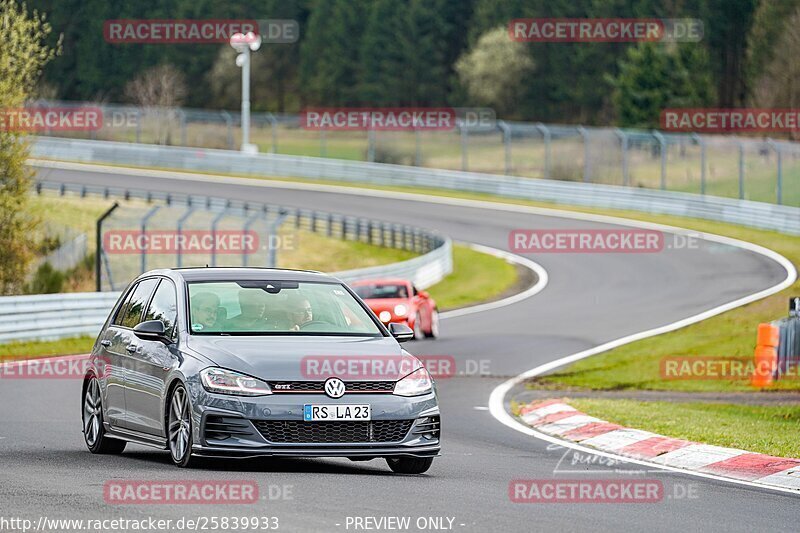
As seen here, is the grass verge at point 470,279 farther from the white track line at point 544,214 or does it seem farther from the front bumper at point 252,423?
the front bumper at point 252,423

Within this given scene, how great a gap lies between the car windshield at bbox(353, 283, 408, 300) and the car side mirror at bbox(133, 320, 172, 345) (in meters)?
16.0

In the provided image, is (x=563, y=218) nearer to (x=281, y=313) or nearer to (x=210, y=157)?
(x=210, y=157)

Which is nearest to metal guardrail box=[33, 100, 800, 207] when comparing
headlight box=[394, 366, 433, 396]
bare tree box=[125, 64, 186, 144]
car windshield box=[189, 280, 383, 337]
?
bare tree box=[125, 64, 186, 144]

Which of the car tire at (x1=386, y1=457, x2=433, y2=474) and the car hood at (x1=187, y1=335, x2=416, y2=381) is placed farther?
the car tire at (x1=386, y1=457, x2=433, y2=474)

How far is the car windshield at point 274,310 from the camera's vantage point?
10398 mm

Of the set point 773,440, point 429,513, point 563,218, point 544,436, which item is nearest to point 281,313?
point 429,513

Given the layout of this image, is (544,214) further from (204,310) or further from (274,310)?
(204,310)

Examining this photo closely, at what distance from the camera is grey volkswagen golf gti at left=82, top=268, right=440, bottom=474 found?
31.4ft

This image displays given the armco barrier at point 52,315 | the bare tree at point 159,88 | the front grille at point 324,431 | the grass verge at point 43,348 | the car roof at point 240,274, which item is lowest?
the grass verge at point 43,348

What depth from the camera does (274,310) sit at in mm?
10602

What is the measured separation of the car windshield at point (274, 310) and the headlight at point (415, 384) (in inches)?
23.8

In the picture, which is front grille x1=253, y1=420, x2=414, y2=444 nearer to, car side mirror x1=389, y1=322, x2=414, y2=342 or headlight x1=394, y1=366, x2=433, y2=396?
headlight x1=394, y1=366, x2=433, y2=396

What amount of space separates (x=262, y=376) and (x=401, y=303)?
16324mm

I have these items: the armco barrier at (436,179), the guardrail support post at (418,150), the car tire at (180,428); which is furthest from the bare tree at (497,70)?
the car tire at (180,428)
